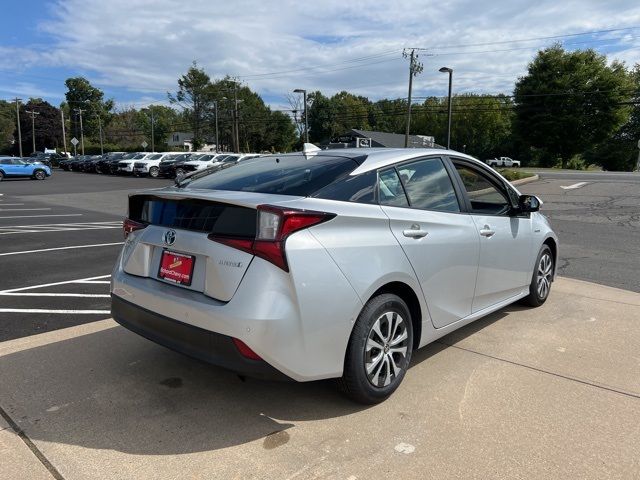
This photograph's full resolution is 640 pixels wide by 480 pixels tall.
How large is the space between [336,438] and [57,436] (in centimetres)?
155

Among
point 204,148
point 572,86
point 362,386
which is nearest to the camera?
point 362,386

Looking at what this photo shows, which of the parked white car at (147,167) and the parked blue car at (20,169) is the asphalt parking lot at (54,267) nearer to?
the parked blue car at (20,169)

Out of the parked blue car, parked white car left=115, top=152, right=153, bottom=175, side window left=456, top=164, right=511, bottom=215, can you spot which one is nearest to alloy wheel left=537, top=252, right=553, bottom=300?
side window left=456, top=164, right=511, bottom=215

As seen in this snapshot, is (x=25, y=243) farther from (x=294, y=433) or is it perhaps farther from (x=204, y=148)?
(x=204, y=148)

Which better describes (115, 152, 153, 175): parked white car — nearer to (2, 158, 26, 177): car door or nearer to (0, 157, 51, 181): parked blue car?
(0, 157, 51, 181): parked blue car

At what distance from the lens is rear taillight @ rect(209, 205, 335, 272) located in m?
2.64

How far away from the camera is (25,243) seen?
9125 millimetres

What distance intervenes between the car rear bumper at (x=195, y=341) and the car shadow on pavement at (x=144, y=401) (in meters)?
0.42

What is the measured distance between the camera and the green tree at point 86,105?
9438 centimetres

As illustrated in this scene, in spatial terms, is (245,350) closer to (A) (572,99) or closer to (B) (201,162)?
(B) (201,162)

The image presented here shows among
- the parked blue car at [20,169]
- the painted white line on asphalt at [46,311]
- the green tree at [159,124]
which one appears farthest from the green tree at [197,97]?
the painted white line on asphalt at [46,311]

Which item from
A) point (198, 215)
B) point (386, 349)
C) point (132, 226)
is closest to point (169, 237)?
point (198, 215)

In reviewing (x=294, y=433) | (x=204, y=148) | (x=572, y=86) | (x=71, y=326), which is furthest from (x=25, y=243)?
(x=204, y=148)

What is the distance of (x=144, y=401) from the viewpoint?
318 cm
